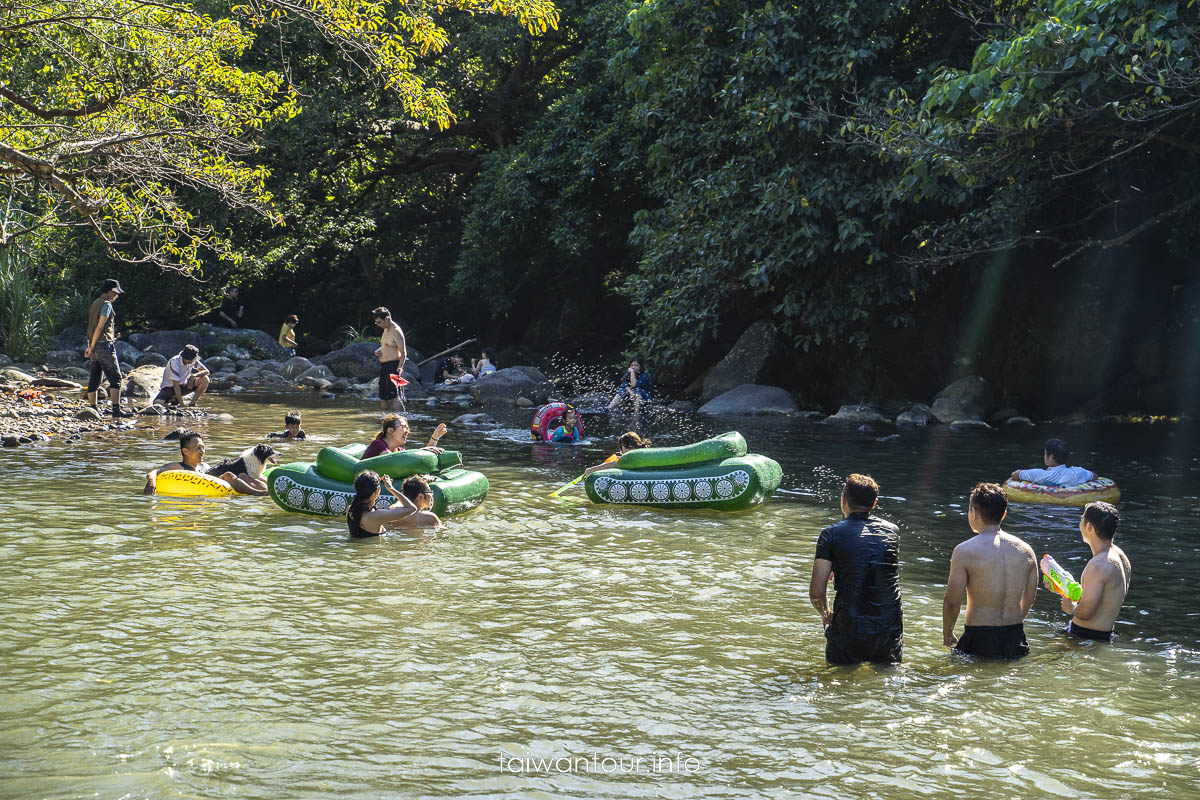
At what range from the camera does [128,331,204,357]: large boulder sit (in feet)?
104

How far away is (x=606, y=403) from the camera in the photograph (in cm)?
2528

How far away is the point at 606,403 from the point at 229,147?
11.9 m

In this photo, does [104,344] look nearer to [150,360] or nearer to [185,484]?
[185,484]

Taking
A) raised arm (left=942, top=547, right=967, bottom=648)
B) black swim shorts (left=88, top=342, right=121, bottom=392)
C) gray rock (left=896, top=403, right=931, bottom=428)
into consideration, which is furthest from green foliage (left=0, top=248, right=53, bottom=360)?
raised arm (left=942, top=547, right=967, bottom=648)

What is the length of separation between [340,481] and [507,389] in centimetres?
1502

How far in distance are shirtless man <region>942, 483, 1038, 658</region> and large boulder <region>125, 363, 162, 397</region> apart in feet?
64.0

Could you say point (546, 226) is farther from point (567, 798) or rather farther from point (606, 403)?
point (567, 798)

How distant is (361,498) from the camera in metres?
10.0

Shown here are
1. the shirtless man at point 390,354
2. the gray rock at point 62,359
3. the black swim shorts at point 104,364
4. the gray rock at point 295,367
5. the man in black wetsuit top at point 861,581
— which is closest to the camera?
the man in black wetsuit top at point 861,581

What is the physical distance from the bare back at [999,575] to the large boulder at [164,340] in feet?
94.5

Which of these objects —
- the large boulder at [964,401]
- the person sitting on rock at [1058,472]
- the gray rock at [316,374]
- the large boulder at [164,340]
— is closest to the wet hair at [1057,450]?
the person sitting on rock at [1058,472]

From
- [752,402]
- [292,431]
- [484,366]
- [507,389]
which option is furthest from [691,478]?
[484,366]

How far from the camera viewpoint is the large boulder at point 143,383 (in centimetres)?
2264

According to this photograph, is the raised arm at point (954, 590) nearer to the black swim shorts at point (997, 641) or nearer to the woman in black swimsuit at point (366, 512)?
the black swim shorts at point (997, 641)
